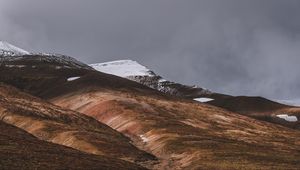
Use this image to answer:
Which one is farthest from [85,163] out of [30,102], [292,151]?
[30,102]

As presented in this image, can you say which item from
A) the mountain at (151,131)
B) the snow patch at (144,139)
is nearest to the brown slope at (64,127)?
the mountain at (151,131)

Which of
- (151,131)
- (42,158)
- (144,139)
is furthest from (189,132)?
(42,158)

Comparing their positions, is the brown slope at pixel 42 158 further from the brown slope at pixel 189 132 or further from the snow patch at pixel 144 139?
the snow patch at pixel 144 139

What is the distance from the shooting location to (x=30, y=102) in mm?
147750

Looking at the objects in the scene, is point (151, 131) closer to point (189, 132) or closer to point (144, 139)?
point (144, 139)

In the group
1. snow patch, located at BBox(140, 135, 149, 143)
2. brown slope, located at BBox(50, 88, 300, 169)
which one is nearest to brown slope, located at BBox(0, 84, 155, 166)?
snow patch, located at BBox(140, 135, 149, 143)

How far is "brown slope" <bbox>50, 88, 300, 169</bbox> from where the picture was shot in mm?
91000

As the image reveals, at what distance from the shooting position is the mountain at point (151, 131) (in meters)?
92.9

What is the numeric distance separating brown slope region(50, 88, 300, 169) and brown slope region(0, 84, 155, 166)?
6171 mm

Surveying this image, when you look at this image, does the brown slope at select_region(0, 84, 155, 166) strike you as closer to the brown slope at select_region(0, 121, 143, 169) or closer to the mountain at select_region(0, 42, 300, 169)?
the mountain at select_region(0, 42, 300, 169)

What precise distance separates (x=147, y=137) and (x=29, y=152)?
60.3 m

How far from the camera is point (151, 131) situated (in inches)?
5054

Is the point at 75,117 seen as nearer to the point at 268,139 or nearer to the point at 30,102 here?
the point at 30,102

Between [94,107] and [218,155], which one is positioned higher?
[94,107]
